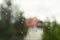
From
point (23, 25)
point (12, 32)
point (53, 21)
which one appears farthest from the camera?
point (53, 21)

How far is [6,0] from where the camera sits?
11461mm

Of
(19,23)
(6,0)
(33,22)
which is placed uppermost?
(6,0)

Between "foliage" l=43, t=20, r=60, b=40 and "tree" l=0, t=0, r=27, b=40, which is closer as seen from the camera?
"tree" l=0, t=0, r=27, b=40

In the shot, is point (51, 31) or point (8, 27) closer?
point (8, 27)

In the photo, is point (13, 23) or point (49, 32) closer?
point (13, 23)

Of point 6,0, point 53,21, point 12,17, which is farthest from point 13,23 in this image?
point 53,21

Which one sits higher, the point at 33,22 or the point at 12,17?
the point at 12,17

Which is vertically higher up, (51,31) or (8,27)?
(8,27)

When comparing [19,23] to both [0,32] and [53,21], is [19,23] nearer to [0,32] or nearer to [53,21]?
[0,32]

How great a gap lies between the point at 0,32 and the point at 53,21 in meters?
3.37

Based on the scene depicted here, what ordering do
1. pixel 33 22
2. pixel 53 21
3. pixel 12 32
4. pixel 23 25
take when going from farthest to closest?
pixel 33 22 < pixel 53 21 < pixel 23 25 < pixel 12 32

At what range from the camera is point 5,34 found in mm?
10922

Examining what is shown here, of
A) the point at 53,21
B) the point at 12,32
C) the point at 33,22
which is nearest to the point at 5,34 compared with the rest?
the point at 12,32

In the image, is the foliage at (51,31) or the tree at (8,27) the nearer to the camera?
the tree at (8,27)
